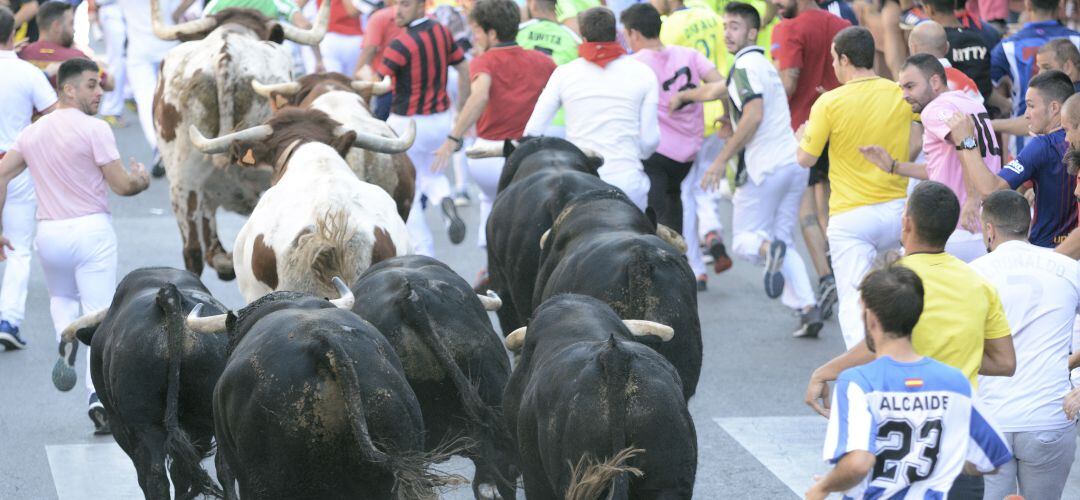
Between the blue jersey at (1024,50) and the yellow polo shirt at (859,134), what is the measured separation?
1.94 m

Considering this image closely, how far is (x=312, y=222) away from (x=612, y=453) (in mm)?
2414

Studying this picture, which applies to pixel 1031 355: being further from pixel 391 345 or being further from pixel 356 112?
pixel 356 112

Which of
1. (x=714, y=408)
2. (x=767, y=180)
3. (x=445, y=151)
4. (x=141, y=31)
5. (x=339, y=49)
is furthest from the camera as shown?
(x=339, y=49)

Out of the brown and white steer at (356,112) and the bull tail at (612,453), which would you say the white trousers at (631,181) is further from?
the bull tail at (612,453)

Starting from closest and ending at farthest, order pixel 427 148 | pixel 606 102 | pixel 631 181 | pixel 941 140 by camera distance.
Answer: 1. pixel 941 140
2. pixel 606 102
3. pixel 631 181
4. pixel 427 148

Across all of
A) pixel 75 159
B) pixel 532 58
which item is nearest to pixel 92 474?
pixel 75 159

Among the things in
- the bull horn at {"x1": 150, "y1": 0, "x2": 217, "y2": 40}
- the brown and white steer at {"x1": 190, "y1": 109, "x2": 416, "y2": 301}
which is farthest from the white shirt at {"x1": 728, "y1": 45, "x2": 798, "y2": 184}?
the bull horn at {"x1": 150, "y1": 0, "x2": 217, "y2": 40}

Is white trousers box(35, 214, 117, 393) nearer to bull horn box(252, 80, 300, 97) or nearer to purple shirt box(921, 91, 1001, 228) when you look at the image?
bull horn box(252, 80, 300, 97)

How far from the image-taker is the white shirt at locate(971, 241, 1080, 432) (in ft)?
18.6

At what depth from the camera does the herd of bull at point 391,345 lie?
4.96m

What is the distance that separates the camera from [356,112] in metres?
9.02

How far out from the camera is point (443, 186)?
12.6 meters

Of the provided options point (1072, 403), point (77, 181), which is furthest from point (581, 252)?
point (77, 181)

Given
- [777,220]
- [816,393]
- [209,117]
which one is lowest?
[777,220]
